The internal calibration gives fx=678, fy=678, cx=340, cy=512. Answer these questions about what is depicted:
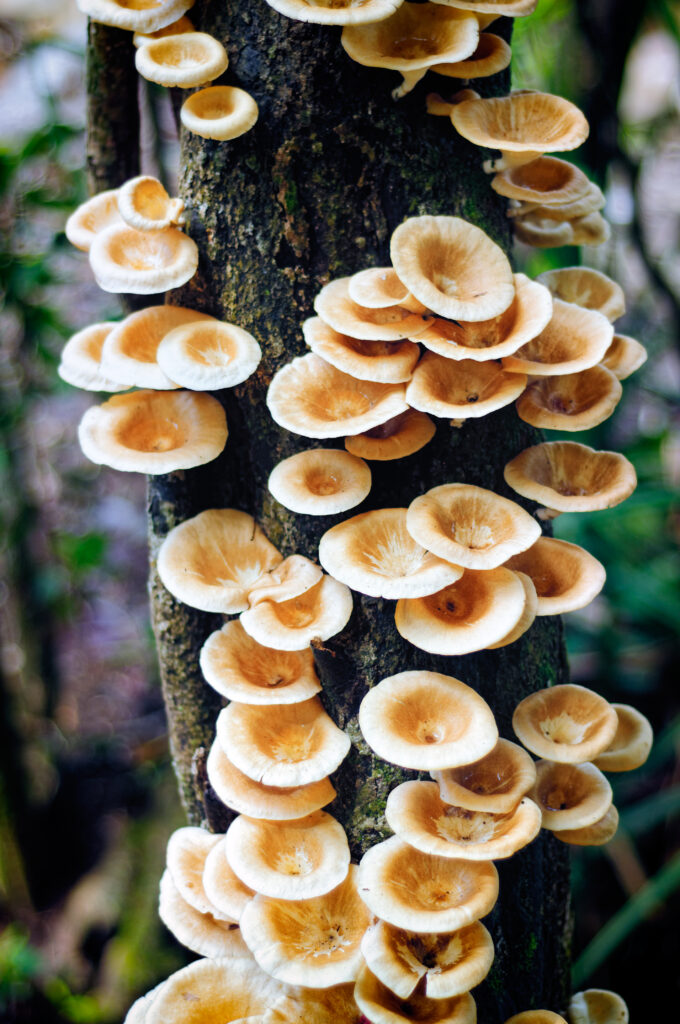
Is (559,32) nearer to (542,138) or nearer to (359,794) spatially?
(542,138)

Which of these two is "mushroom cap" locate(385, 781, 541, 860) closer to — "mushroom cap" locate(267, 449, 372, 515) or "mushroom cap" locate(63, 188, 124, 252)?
"mushroom cap" locate(267, 449, 372, 515)

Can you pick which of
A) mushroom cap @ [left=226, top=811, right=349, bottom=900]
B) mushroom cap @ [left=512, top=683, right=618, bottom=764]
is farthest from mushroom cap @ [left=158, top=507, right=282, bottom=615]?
mushroom cap @ [left=512, top=683, right=618, bottom=764]

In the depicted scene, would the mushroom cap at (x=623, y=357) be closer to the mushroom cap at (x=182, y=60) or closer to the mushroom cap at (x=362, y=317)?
the mushroom cap at (x=362, y=317)

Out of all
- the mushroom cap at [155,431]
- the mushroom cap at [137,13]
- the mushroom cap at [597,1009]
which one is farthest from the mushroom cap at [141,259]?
the mushroom cap at [597,1009]

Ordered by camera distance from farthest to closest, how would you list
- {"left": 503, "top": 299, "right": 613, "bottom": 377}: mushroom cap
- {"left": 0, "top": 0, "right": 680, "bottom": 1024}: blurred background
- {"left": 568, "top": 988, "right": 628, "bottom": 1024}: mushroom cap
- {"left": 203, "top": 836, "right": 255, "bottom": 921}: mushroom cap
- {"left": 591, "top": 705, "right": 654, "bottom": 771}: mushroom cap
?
{"left": 0, "top": 0, "right": 680, "bottom": 1024}: blurred background → {"left": 568, "top": 988, "right": 628, "bottom": 1024}: mushroom cap → {"left": 591, "top": 705, "right": 654, "bottom": 771}: mushroom cap → {"left": 503, "top": 299, "right": 613, "bottom": 377}: mushroom cap → {"left": 203, "top": 836, "right": 255, "bottom": 921}: mushroom cap

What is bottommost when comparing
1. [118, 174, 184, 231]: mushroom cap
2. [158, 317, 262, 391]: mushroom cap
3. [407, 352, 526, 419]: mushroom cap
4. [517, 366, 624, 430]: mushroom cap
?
[517, 366, 624, 430]: mushroom cap

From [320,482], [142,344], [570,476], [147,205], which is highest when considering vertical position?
[147,205]

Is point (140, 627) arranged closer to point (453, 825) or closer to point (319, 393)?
point (319, 393)

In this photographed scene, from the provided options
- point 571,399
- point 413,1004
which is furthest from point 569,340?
point 413,1004
